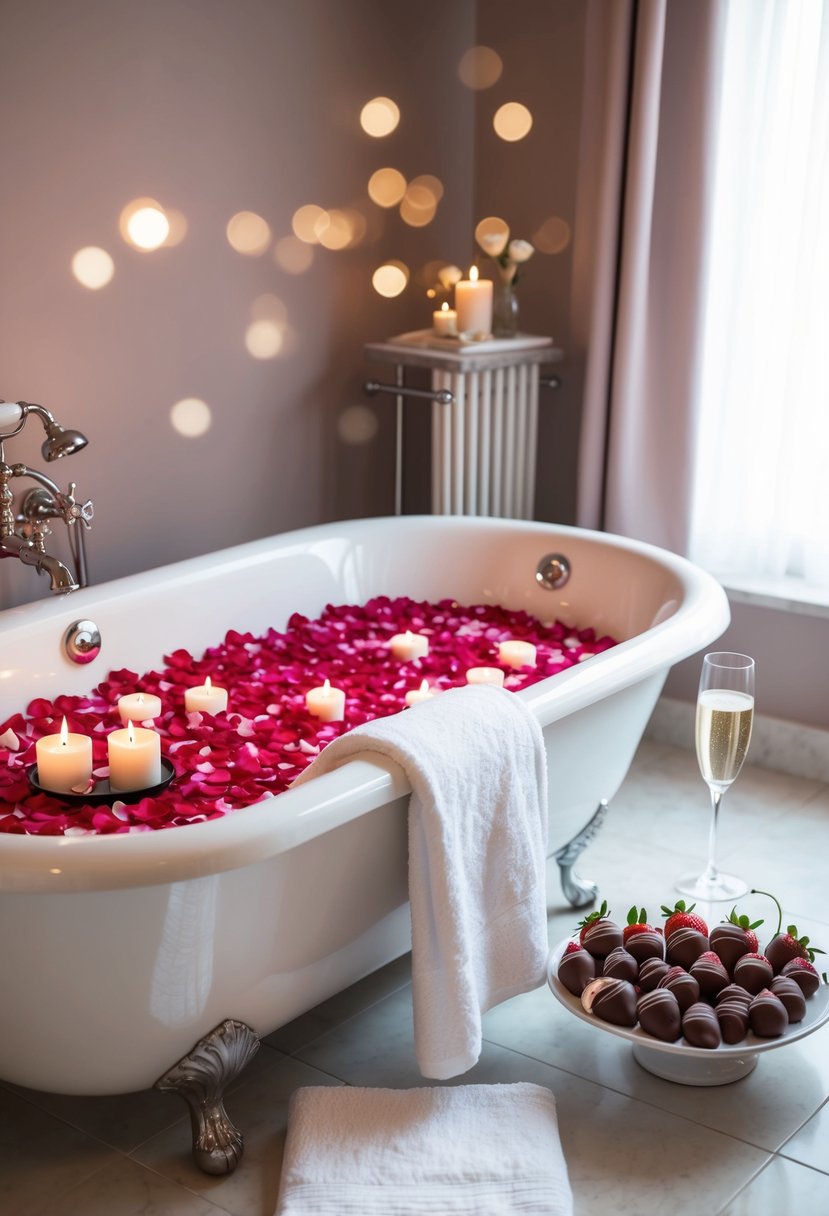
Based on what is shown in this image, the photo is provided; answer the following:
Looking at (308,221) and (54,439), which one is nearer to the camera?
(54,439)

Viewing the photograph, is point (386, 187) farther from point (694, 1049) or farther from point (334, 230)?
point (694, 1049)

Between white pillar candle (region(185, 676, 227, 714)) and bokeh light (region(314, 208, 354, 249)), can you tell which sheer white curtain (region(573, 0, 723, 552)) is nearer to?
bokeh light (region(314, 208, 354, 249))

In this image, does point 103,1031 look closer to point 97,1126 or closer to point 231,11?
point 97,1126

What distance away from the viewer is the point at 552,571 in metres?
3.06

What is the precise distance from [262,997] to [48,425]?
3.64 ft

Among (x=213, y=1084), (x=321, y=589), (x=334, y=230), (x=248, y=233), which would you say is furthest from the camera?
(x=334, y=230)

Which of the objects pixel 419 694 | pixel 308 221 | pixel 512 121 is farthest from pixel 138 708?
pixel 512 121

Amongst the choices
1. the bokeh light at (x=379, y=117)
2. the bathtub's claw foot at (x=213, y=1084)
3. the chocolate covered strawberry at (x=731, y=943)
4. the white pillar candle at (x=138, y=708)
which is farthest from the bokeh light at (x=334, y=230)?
the bathtub's claw foot at (x=213, y=1084)

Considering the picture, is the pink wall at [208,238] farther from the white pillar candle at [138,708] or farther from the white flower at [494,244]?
the white pillar candle at [138,708]

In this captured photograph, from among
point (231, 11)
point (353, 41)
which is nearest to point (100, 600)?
point (231, 11)

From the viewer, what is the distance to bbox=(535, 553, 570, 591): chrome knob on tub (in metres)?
3.05

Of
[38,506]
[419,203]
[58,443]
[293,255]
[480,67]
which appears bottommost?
[38,506]

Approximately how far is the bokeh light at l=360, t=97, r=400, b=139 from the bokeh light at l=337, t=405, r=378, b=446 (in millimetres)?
686

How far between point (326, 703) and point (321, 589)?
593 mm
